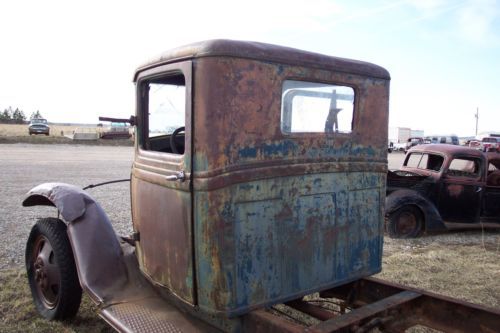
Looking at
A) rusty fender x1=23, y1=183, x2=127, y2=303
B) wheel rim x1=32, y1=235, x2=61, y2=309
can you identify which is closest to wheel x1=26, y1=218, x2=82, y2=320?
wheel rim x1=32, y1=235, x2=61, y2=309

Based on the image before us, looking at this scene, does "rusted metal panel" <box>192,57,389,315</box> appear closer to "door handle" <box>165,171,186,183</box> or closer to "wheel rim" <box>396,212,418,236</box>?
"door handle" <box>165,171,186,183</box>

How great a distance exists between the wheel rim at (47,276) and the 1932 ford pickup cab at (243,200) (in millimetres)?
190

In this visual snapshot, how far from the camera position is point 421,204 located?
732cm

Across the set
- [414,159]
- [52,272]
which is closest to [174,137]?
[52,272]

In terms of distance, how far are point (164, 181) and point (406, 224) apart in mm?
→ 5667

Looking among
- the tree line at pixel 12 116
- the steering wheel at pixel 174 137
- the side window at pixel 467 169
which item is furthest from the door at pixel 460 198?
the tree line at pixel 12 116

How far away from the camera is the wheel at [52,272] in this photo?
3379mm

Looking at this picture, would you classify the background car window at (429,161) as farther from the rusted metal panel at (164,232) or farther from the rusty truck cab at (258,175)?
the rusted metal panel at (164,232)

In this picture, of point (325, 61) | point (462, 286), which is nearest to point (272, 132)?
point (325, 61)

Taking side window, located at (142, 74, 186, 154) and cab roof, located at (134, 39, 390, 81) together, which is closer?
cab roof, located at (134, 39, 390, 81)

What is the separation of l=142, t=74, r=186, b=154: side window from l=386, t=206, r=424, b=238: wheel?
4.89 metres

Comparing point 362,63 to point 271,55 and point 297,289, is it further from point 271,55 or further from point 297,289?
point 297,289

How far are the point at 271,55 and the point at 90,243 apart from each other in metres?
1.97

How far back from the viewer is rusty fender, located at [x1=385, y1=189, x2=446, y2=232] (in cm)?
723
